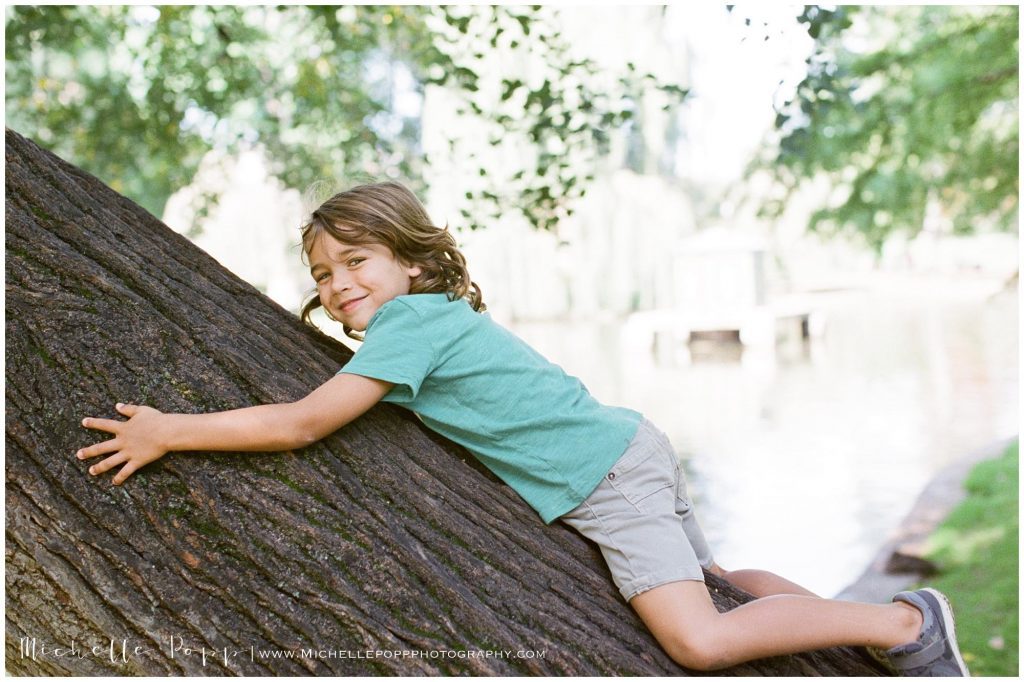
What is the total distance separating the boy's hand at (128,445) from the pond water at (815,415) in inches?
201

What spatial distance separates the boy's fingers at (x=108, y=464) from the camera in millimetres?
1465

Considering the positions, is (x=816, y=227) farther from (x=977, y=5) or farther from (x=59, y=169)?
(x=59, y=169)

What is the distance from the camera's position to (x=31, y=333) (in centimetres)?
155

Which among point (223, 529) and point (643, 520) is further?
point (643, 520)

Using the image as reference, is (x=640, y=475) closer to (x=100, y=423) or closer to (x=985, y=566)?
(x=100, y=423)

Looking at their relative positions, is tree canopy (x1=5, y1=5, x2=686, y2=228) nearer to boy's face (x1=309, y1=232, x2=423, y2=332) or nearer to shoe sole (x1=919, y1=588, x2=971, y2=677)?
boy's face (x1=309, y1=232, x2=423, y2=332)

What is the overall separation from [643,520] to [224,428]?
77 centimetres

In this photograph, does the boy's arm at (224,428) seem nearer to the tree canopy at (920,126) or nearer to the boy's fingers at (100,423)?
the boy's fingers at (100,423)

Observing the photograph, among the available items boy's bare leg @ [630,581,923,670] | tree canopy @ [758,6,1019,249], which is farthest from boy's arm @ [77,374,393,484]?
tree canopy @ [758,6,1019,249]

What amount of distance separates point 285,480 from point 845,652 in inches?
41.3

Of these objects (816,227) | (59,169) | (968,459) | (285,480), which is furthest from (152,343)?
(968,459)

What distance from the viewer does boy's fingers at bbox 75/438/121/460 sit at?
1.48 meters

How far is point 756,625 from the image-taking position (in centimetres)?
168

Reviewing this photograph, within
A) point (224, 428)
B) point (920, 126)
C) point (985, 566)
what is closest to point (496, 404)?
point (224, 428)
